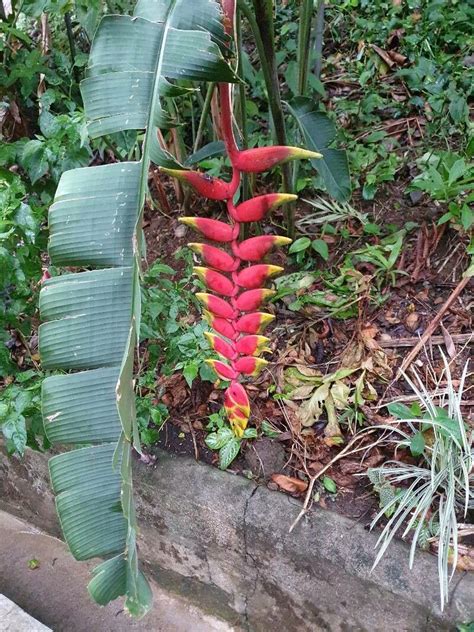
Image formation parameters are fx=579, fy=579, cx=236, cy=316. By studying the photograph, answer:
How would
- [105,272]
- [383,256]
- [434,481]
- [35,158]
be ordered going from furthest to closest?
[383,256] → [35,158] → [434,481] → [105,272]

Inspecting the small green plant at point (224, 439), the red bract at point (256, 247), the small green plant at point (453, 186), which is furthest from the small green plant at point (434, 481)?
the red bract at point (256, 247)

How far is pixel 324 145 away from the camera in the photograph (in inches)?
52.8

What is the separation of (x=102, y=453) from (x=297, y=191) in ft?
3.53

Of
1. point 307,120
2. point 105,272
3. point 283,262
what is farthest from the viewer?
point 283,262

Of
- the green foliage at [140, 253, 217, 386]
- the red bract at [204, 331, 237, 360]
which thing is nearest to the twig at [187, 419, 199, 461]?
the green foliage at [140, 253, 217, 386]

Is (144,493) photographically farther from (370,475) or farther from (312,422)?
(370,475)

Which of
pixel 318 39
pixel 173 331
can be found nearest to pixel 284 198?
pixel 173 331

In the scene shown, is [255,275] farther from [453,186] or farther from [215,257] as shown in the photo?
[453,186]

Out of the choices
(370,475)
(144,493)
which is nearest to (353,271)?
(370,475)

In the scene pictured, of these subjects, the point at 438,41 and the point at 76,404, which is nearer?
the point at 76,404

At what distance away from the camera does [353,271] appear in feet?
4.90

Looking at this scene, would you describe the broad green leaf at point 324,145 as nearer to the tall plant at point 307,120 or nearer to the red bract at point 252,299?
the tall plant at point 307,120

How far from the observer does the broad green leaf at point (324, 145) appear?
1.31m

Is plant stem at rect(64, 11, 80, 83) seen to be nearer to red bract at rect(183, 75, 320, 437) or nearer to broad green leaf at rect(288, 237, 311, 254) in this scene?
broad green leaf at rect(288, 237, 311, 254)
